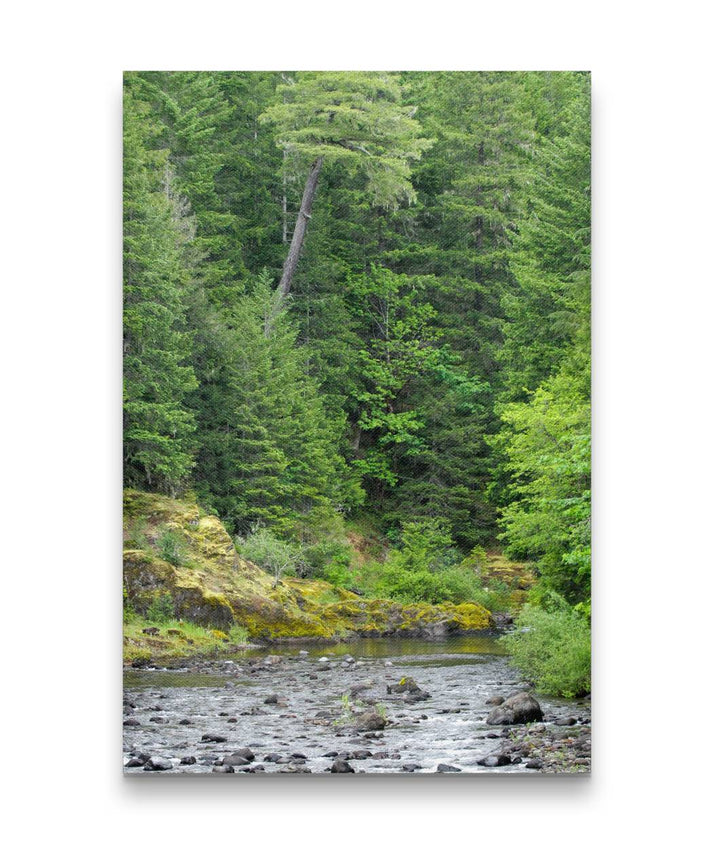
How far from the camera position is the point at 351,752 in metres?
6.43

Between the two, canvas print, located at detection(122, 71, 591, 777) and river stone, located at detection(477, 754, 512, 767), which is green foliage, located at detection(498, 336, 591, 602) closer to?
canvas print, located at detection(122, 71, 591, 777)

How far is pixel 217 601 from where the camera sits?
294 inches

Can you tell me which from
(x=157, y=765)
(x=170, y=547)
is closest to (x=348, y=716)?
(x=157, y=765)

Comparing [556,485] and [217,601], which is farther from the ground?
[556,485]

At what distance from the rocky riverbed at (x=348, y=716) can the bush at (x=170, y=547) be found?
0.75 metres

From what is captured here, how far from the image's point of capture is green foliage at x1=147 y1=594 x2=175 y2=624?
695cm

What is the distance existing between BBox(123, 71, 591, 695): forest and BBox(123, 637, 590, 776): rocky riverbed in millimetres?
389

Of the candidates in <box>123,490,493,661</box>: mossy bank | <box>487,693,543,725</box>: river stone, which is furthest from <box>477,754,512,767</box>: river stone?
<box>123,490,493,661</box>: mossy bank

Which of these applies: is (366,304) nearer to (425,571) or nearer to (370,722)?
(425,571)

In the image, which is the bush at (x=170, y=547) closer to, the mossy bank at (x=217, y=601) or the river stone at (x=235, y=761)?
the mossy bank at (x=217, y=601)

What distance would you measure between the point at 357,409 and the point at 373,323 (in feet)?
2.23

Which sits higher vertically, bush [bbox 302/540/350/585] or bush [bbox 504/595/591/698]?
bush [bbox 302/540/350/585]
